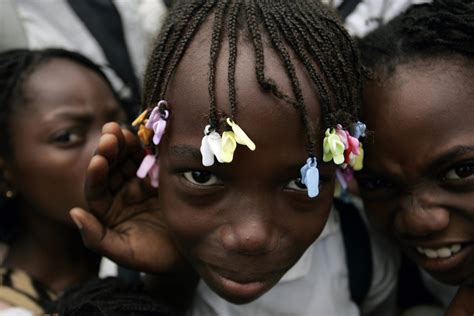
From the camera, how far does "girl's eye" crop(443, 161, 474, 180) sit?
136 cm

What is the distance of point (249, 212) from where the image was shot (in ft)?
3.81

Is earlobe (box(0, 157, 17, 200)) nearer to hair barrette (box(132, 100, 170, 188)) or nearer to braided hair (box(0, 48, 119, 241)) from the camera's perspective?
braided hair (box(0, 48, 119, 241))


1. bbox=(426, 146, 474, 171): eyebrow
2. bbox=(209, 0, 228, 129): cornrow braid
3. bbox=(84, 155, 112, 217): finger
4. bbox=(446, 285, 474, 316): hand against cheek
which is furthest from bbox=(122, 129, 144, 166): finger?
bbox=(446, 285, 474, 316): hand against cheek

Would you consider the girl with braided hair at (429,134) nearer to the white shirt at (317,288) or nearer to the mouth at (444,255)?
the mouth at (444,255)

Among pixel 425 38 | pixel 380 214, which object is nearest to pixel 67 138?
pixel 380 214

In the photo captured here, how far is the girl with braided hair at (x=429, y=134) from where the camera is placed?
1354 millimetres

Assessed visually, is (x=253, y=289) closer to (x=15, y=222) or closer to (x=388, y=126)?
(x=388, y=126)

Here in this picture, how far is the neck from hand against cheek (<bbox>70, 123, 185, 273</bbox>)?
0.36m

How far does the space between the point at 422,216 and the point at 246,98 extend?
52 centimetres

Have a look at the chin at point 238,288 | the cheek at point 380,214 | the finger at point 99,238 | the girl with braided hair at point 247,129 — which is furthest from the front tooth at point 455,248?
the finger at point 99,238

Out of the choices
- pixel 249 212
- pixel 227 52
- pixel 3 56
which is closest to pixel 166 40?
pixel 227 52

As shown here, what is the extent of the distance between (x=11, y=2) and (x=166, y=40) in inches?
41.2

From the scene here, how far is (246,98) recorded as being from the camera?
3.71 feet

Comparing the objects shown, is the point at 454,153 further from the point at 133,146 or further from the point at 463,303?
the point at 133,146
